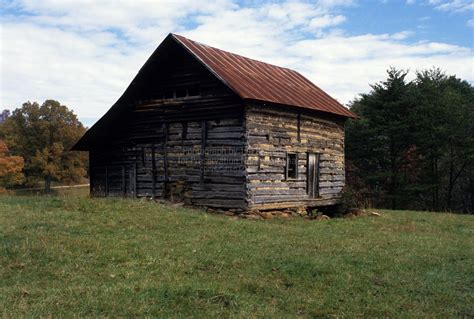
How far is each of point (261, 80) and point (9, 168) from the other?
31.9 metres

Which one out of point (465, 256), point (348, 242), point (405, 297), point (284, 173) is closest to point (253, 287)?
point (405, 297)

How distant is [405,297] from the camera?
802 centimetres

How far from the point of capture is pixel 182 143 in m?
20.3

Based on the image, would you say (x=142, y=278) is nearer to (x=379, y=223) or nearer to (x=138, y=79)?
(x=379, y=223)

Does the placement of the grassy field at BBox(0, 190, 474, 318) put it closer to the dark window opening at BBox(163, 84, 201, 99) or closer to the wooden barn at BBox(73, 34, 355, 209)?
the wooden barn at BBox(73, 34, 355, 209)

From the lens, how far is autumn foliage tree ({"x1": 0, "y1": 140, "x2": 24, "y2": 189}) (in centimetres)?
4381

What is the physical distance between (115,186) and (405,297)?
17.7 metres

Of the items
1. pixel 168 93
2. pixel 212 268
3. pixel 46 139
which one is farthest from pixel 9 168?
pixel 212 268

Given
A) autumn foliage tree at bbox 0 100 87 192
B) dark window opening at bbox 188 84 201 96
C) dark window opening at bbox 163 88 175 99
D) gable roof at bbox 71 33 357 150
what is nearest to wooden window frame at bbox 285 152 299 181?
gable roof at bbox 71 33 357 150

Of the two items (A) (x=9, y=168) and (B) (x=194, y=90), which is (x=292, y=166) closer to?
(B) (x=194, y=90)

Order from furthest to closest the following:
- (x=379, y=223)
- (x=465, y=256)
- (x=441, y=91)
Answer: (x=441, y=91) < (x=379, y=223) < (x=465, y=256)

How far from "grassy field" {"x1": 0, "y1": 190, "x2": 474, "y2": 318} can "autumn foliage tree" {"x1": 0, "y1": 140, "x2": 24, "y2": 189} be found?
31.8m

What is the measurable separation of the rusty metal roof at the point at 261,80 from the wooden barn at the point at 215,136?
0.09 m

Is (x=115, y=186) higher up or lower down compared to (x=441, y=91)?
lower down
